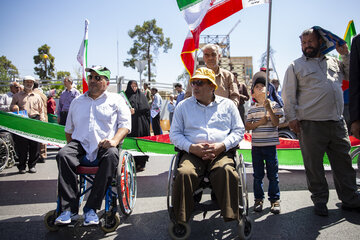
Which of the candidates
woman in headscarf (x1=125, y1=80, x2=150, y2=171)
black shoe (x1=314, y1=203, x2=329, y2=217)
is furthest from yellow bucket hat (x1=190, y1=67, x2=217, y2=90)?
woman in headscarf (x1=125, y1=80, x2=150, y2=171)

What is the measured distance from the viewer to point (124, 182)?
10.5 ft

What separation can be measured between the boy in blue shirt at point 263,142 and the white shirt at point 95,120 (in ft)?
5.37

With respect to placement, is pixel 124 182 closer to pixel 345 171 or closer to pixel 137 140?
pixel 137 140

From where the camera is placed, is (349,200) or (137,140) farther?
(137,140)

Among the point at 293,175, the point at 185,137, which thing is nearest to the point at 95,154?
the point at 185,137

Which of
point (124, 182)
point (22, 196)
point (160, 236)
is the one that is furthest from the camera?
point (22, 196)

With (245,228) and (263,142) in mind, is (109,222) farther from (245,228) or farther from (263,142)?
(263,142)

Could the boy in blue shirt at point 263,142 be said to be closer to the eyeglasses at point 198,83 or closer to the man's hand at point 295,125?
the man's hand at point 295,125

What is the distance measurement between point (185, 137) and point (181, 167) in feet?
1.52

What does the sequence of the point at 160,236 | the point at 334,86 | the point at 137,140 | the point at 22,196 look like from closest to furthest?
the point at 160,236
the point at 334,86
the point at 22,196
the point at 137,140

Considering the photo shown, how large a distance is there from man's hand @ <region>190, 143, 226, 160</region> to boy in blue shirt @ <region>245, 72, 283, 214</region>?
2.92ft

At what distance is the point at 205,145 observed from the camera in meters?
2.97

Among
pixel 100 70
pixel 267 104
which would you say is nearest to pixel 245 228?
pixel 267 104

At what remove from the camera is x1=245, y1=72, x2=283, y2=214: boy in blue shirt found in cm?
360
